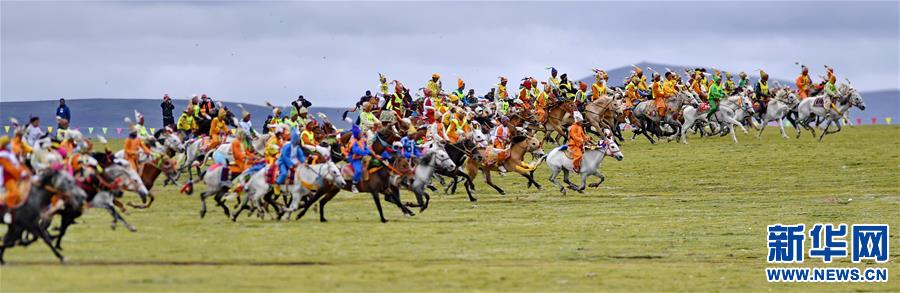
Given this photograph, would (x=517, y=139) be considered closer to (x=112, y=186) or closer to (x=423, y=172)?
(x=423, y=172)

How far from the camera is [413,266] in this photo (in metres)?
31.4

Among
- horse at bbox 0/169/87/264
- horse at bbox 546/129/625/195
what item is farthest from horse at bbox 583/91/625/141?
horse at bbox 0/169/87/264

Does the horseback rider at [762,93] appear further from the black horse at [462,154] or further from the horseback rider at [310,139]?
the horseback rider at [310,139]

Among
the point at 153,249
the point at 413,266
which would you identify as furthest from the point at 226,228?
the point at 413,266

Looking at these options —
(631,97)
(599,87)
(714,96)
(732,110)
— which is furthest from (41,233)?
(732,110)

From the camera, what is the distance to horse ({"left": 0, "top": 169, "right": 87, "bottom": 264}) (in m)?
28.8

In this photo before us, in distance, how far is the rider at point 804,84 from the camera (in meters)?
65.9

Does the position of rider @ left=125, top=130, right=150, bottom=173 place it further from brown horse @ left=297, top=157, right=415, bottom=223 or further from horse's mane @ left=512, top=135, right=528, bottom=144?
horse's mane @ left=512, top=135, right=528, bottom=144

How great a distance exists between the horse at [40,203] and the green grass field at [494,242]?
0.55 m

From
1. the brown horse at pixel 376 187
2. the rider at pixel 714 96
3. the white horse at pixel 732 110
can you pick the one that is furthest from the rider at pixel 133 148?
the white horse at pixel 732 110

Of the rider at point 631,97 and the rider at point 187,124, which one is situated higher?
the rider at point 631,97

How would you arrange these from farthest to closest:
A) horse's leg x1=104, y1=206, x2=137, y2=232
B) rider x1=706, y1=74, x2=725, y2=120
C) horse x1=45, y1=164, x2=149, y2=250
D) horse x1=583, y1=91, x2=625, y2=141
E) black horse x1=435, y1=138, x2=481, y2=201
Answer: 1. rider x1=706, y1=74, x2=725, y2=120
2. horse x1=583, y1=91, x2=625, y2=141
3. black horse x1=435, y1=138, x2=481, y2=201
4. horse's leg x1=104, y1=206, x2=137, y2=232
5. horse x1=45, y1=164, x2=149, y2=250

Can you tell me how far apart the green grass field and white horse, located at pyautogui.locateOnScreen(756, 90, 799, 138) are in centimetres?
1336

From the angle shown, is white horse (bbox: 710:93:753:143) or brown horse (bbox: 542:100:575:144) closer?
brown horse (bbox: 542:100:575:144)
